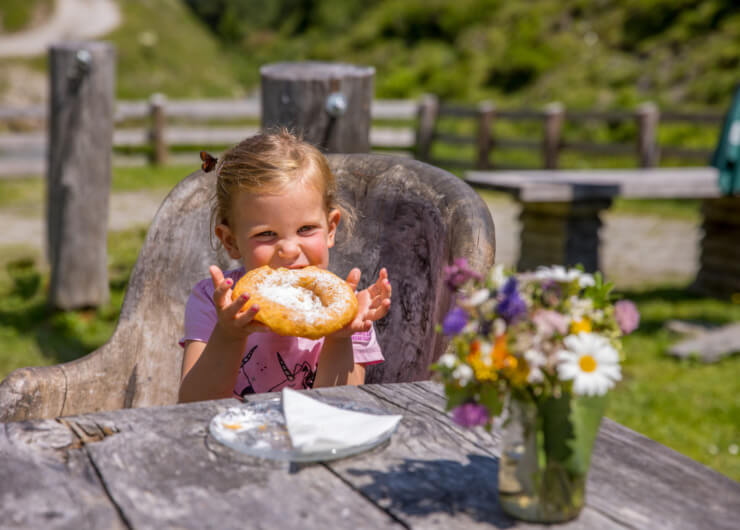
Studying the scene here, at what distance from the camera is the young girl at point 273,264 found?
1.89 meters

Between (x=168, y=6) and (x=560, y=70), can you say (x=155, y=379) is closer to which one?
(x=560, y=70)

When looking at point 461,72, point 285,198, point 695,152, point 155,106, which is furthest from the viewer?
point 461,72

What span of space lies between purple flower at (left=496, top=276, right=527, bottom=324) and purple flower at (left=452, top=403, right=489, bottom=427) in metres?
0.12

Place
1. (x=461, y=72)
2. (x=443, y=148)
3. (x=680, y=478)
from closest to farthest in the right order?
(x=680, y=478) < (x=443, y=148) < (x=461, y=72)

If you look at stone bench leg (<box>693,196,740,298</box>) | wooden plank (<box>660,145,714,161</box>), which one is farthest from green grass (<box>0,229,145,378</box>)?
wooden plank (<box>660,145,714,161</box>)

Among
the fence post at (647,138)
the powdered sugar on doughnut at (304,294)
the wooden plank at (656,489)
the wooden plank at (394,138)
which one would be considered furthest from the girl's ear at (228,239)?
the wooden plank at (394,138)

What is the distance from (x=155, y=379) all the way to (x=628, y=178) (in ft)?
14.9

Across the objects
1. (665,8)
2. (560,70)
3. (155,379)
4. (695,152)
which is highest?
(665,8)

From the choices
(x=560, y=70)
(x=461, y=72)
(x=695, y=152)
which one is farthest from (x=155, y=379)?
(x=461, y=72)

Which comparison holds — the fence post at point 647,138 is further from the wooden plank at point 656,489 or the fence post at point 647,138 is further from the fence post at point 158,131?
the wooden plank at point 656,489

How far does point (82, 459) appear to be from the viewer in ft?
4.29

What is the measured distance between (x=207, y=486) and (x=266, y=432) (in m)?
0.20

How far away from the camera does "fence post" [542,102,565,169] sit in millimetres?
11750

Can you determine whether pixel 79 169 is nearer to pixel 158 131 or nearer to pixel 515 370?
pixel 515 370
